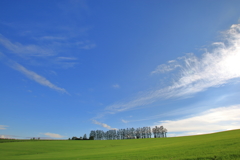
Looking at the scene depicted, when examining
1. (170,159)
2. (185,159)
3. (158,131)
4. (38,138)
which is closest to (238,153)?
(185,159)

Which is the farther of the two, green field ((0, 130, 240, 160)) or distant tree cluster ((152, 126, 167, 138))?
distant tree cluster ((152, 126, 167, 138))

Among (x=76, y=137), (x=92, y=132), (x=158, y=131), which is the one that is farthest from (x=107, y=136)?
(x=158, y=131)

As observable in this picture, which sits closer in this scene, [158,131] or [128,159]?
[128,159]

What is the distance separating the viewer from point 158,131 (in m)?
139

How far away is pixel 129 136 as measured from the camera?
479 feet

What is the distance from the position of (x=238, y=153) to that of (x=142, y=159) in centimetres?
984

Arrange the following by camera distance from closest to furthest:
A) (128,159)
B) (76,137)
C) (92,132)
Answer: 1. (128,159)
2. (76,137)
3. (92,132)

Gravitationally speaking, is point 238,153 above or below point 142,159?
above

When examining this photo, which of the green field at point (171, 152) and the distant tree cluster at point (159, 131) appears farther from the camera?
the distant tree cluster at point (159, 131)

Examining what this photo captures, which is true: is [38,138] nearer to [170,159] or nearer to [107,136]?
[107,136]

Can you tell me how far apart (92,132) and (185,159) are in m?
145

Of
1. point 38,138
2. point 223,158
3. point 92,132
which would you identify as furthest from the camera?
point 92,132

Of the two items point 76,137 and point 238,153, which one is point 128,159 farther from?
point 76,137

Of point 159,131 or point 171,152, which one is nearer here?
point 171,152
